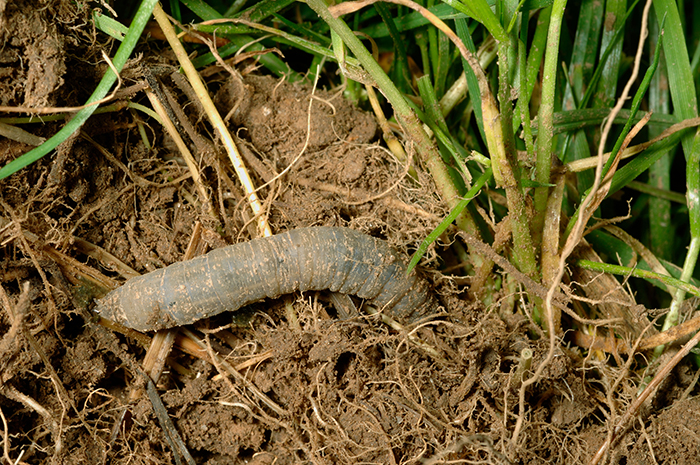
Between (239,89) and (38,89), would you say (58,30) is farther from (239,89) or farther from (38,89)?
(239,89)

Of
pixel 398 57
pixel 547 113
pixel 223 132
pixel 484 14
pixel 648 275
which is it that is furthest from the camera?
pixel 398 57

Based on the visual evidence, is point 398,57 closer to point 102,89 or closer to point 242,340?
point 102,89

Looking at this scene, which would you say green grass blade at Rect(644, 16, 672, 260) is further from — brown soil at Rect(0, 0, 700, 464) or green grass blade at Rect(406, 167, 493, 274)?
green grass blade at Rect(406, 167, 493, 274)

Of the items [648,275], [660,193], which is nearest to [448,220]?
[648,275]

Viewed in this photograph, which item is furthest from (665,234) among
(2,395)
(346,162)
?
(2,395)

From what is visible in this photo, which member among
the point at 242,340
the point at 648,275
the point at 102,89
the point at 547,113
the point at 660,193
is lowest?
the point at 242,340

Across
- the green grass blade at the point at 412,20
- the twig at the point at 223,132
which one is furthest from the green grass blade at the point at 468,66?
the twig at the point at 223,132
